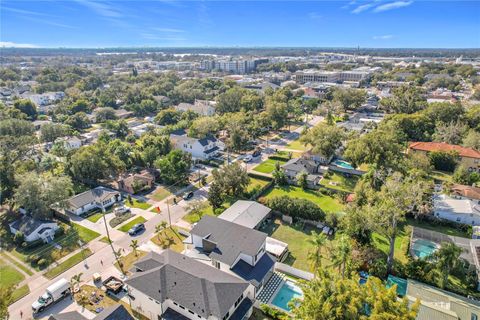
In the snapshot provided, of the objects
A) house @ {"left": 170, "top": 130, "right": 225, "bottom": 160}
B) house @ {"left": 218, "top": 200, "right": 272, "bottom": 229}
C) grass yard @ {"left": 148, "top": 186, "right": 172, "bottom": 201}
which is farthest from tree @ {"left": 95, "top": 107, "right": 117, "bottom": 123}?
house @ {"left": 218, "top": 200, "right": 272, "bottom": 229}

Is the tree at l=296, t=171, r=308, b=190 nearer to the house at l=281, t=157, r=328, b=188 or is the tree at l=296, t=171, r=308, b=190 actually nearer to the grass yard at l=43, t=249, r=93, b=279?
the house at l=281, t=157, r=328, b=188

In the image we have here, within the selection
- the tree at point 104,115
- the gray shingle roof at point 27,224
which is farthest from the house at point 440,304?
the tree at point 104,115

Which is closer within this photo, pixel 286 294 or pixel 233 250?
pixel 286 294

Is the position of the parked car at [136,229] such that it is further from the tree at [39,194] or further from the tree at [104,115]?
the tree at [104,115]

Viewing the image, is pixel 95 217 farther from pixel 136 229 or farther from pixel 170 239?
pixel 170 239

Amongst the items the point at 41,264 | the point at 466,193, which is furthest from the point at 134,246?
the point at 466,193

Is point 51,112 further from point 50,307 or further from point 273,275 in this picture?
point 273,275
